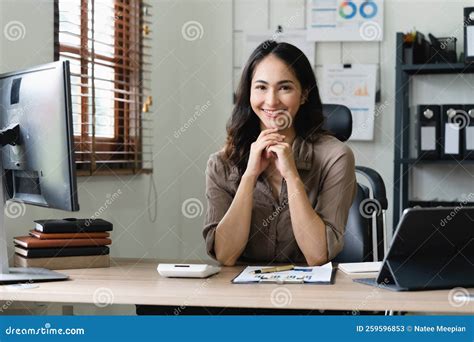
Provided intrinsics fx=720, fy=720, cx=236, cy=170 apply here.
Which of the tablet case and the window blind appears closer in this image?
the tablet case

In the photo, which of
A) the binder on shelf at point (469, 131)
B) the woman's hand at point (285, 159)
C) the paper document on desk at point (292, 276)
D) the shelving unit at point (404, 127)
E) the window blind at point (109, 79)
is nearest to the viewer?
the paper document on desk at point (292, 276)

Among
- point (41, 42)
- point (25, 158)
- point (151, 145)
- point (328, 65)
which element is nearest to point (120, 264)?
point (25, 158)

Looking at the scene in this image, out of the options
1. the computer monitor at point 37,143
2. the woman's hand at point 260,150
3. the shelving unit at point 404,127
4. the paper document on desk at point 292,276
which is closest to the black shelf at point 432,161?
the shelving unit at point 404,127

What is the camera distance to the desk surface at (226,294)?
4.53 feet

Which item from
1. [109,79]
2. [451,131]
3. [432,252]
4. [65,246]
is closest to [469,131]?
[451,131]

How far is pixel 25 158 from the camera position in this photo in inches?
69.2

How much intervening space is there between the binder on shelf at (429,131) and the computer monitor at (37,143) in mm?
2224

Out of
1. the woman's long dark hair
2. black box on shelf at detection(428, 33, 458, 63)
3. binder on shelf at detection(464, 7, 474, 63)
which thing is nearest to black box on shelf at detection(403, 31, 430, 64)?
black box on shelf at detection(428, 33, 458, 63)

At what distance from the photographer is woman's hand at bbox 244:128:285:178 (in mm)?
2033

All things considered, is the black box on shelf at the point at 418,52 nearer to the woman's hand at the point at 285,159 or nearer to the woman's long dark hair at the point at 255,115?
the woman's long dark hair at the point at 255,115

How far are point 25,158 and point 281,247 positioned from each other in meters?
0.77

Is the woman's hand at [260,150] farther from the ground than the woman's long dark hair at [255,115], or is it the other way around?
the woman's long dark hair at [255,115]

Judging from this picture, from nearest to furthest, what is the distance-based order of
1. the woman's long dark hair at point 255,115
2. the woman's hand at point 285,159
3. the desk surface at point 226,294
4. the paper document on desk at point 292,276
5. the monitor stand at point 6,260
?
the desk surface at point 226,294, the paper document on desk at point 292,276, the monitor stand at point 6,260, the woman's hand at point 285,159, the woman's long dark hair at point 255,115

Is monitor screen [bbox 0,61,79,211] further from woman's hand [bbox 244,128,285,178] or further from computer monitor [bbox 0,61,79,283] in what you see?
woman's hand [bbox 244,128,285,178]
